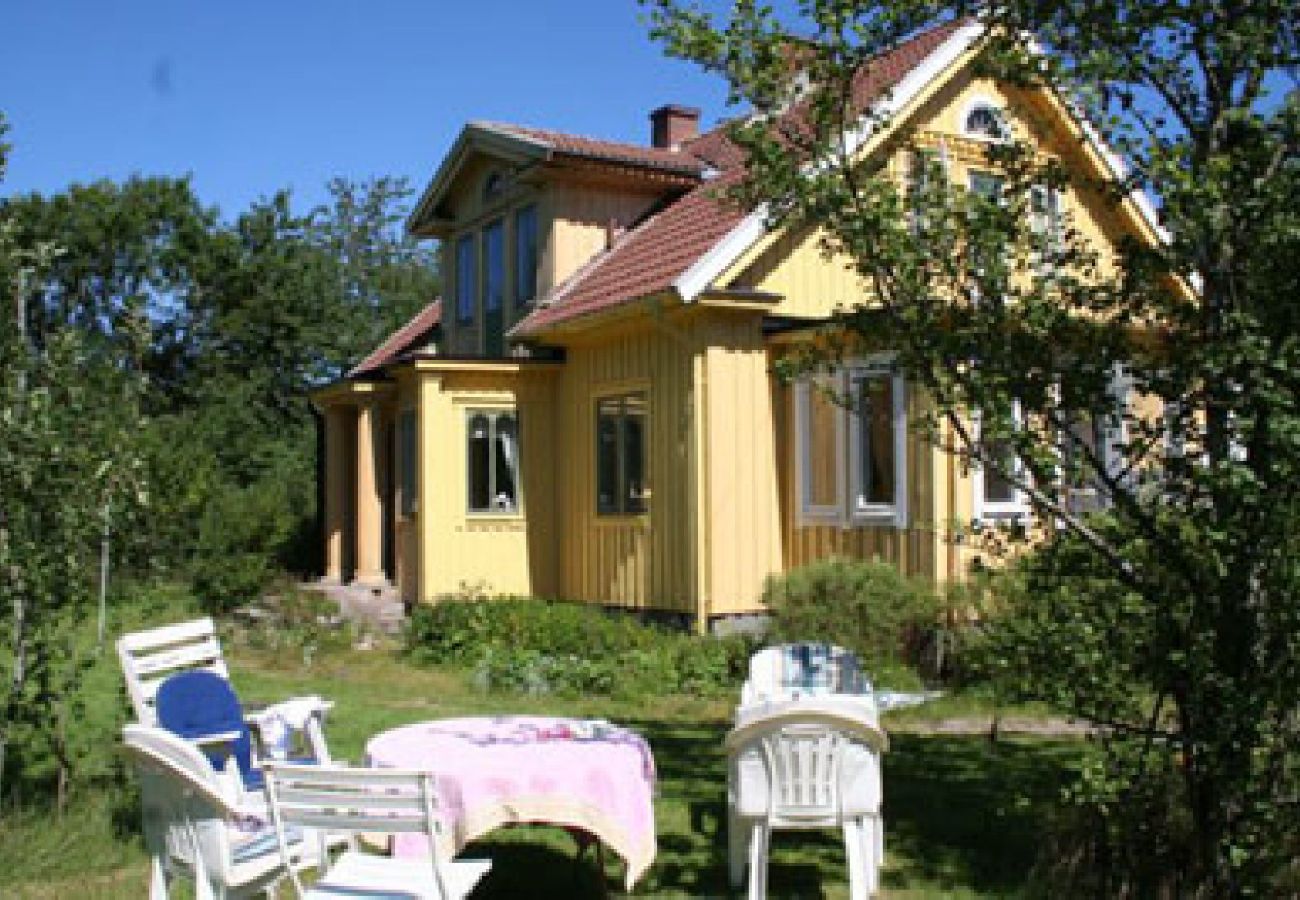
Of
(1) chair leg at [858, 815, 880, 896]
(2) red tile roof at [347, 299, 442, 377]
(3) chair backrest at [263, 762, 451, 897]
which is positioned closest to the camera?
(3) chair backrest at [263, 762, 451, 897]

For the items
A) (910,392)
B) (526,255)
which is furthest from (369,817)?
(526,255)

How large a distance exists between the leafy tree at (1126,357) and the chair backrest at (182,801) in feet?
10.4

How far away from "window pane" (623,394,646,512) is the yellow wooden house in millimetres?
29

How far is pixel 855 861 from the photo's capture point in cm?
559

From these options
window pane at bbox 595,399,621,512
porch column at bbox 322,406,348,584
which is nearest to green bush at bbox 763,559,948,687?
window pane at bbox 595,399,621,512

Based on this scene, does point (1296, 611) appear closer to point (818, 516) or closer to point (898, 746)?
point (898, 746)

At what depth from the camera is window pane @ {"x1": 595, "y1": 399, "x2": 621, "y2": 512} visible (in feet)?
50.5

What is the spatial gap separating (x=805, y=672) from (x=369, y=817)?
383 cm

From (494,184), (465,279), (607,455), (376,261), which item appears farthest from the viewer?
(376,261)

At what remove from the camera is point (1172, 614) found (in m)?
4.99

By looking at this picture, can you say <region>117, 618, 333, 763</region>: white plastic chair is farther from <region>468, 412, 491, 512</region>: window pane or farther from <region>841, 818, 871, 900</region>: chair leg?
<region>468, 412, 491, 512</region>: window pane

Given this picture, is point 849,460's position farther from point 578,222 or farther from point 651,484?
point 578,222

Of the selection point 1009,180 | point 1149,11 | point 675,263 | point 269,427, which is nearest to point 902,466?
point 675,263

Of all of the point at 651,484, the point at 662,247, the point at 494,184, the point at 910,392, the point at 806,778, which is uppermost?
the point at 494,184
